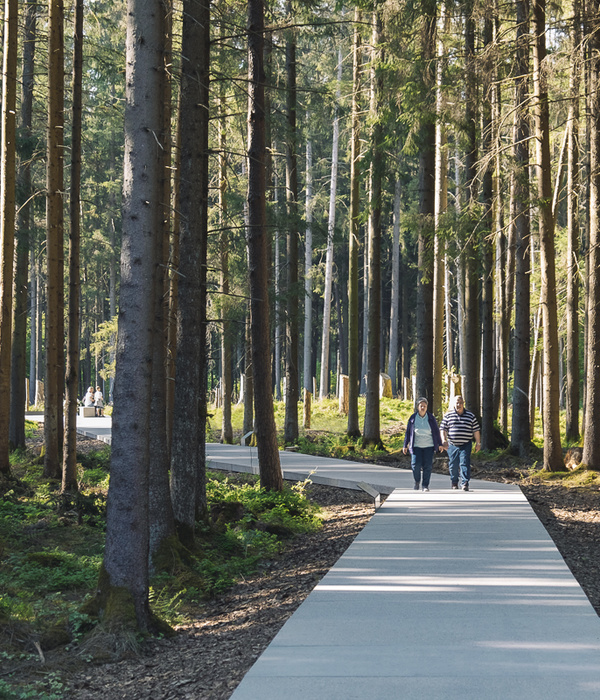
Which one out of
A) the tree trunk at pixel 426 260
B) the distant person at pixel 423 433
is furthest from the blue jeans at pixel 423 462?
the tree trunk at pixel 426 260

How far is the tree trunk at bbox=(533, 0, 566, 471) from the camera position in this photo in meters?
15.3

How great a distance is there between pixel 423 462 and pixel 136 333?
8.08 meters

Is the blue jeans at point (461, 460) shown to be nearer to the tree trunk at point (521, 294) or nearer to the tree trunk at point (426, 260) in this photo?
the tree trunk at point (521, 294)

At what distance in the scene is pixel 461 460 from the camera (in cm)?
1384

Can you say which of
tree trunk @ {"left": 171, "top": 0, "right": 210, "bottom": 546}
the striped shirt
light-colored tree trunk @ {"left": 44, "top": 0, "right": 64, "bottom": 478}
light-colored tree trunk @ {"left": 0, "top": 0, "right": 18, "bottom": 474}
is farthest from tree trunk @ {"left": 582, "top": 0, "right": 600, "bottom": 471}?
light-colored tree trunk @ {"left": 0, "top": 0, "right": 18, "bottom": 474}

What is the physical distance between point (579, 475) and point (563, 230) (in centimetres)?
1920

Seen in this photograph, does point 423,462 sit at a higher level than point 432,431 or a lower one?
lower

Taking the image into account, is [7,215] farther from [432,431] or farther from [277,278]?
[277,278]

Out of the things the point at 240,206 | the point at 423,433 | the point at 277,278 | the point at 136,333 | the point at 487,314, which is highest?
the point at 240,206

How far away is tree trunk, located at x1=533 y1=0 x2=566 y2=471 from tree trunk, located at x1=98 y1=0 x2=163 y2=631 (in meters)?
10.2

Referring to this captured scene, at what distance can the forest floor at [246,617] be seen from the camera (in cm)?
543

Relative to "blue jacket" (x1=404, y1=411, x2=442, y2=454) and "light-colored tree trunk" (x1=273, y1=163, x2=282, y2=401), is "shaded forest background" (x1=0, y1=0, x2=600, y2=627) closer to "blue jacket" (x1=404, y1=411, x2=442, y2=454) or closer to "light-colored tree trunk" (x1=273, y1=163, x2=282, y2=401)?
"light-colored tree trunk" (x1=273, y1=163, x2=282, y2=401)

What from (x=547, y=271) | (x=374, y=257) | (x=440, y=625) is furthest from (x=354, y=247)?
(x=440, y=625)

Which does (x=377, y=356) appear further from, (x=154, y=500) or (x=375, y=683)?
(x=375, y=683)
